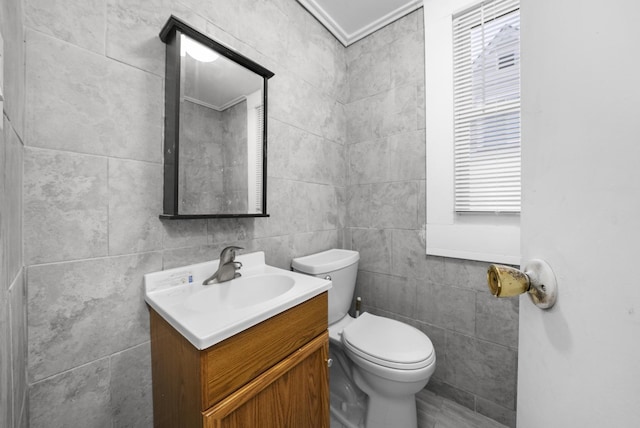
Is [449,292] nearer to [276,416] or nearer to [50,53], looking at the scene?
[276,416]

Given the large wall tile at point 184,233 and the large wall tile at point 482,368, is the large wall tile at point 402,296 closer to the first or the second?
the large wall tile at point 482,368

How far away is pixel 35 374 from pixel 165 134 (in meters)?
0.84

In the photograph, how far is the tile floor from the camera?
4.21 ft

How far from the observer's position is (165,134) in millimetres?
940

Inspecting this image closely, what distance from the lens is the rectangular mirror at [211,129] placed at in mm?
906

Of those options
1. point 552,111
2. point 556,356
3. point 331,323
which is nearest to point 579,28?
point 552,111

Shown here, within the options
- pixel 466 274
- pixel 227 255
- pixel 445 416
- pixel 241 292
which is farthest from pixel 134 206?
pixel 445 416

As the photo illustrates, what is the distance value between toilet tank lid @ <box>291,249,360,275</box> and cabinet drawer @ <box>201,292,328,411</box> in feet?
1.19

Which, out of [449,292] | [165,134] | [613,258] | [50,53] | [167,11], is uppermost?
[167,11]

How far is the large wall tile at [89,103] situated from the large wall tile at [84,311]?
1.26 feet

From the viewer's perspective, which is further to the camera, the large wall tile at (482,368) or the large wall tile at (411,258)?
the large wall tile at (411,258)

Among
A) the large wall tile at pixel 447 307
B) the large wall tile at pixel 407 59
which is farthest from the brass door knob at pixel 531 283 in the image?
the large wall tile at pixel 407 59

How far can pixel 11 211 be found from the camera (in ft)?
1.70

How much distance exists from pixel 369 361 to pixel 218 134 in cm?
122
